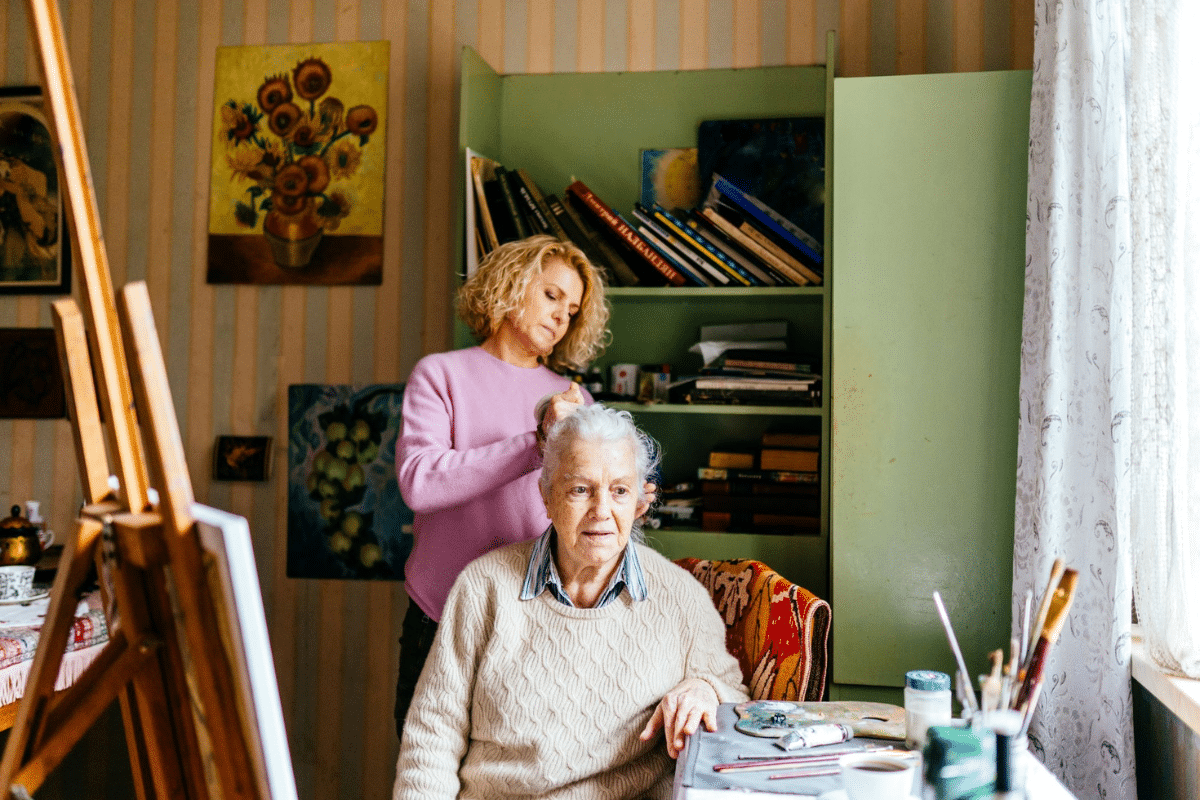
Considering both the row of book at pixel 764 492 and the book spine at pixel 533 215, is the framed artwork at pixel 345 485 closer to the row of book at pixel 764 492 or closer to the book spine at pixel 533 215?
the book spine at pixel 533 215

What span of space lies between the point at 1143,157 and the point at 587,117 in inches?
60.8

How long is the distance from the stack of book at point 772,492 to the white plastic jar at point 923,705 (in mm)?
1066

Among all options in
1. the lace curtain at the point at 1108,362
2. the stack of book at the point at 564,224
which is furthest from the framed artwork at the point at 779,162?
the lace curtain at the point at 1108,362

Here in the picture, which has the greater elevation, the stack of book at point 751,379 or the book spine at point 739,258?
the book spine at point 739,258

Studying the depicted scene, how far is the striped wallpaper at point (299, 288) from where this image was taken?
2.78m

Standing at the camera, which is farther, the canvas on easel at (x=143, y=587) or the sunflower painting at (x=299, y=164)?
Result: the sunflower painting at (x=299, y=164)

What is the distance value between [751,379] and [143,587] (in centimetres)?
181

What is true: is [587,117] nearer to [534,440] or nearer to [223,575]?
[534,440]

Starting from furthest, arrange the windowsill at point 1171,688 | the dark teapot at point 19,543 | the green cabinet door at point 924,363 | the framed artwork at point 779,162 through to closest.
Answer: the framed artwork at point 779,162, the dark teapot at point 19,543, the green cabinet door at point 924,363, the windowsill at point 1171,688

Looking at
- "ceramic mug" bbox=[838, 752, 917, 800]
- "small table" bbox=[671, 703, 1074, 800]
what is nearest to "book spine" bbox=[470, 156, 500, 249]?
"small table" bbox=[671, 703, 1074, 800]

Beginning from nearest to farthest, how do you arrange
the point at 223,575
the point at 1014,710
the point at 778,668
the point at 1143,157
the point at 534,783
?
1. the point at 223,575
2. the point at 1014,710
3. the point at 534,783
4. the point at 1143,157
5. the point at 778,668

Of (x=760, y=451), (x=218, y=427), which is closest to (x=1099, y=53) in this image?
(x=760, y=451)

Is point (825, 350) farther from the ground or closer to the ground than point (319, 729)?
farther from the ground

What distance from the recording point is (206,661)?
0.79 m
